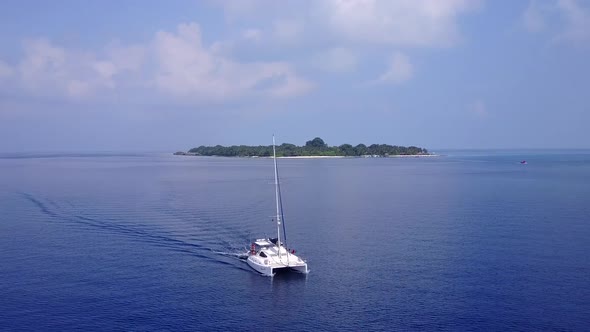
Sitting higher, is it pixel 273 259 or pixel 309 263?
pixel 273 259

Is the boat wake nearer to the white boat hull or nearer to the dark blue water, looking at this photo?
the dark blue water

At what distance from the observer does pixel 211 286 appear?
39000mm

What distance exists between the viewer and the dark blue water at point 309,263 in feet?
109

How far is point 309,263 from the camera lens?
4456 cm

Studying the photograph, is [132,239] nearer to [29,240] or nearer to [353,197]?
[29,240]

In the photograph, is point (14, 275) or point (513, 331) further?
point (14, 275)

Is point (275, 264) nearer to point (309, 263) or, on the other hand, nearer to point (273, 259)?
point (273, 259)

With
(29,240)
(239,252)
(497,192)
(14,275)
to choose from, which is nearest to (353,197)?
(497,192)

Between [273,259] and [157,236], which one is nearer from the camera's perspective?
[273,259]

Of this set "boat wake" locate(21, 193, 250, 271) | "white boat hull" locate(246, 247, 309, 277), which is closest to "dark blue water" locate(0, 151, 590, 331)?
"boat wake" locate(21, 193, 250, 271)

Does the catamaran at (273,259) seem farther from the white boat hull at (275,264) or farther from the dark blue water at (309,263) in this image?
the dark blue water at (309,263)

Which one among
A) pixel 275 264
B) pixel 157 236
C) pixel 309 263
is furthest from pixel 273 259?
pixel 157 236

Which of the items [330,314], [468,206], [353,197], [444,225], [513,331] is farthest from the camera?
[353,197]

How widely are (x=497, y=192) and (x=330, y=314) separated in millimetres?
64803
